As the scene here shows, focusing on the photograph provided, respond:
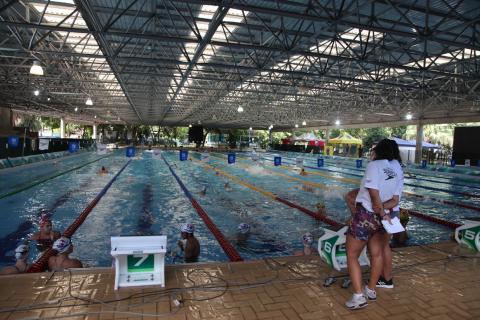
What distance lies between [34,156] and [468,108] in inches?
992

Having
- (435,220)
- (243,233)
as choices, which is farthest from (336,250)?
(435,220)

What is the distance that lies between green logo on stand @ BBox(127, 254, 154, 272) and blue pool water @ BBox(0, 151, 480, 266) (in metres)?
2.10

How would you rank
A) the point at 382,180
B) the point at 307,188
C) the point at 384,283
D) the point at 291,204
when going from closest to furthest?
1. the point at 382,180
2. the point at 384,283
3. the point at 291,204
4. the point at 307,188

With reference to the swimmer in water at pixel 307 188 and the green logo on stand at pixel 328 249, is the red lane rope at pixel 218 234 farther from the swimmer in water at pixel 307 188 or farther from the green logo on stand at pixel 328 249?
the swimmer in water at pixel 307 188

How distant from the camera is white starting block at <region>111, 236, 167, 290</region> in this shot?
306 cm

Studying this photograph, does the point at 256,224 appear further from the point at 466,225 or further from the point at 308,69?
the point at 308,69

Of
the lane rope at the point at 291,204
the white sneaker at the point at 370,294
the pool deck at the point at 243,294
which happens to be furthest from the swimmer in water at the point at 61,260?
the lane rope at the point at 291,204

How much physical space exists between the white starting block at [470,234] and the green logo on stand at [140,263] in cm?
406

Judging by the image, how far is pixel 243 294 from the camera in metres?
3.03

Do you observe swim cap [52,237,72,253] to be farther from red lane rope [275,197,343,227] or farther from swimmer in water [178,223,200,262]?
red lane rope [275,197,343,227]

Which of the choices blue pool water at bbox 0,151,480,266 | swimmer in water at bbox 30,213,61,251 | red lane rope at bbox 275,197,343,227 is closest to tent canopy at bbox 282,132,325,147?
blue pool water at bbox 0,151,480,266

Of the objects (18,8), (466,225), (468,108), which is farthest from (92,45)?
(468,108)

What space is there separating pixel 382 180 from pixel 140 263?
2245mm

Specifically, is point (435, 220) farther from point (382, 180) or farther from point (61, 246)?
point (61, 246)
